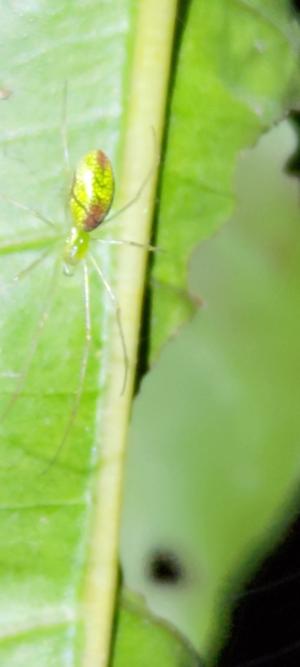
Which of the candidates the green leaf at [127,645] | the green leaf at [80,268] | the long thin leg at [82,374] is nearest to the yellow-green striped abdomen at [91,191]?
the green leaf at [80,268]

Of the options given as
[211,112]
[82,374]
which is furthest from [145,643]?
[211,112]

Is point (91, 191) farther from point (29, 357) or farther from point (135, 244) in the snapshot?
point (29, 357)

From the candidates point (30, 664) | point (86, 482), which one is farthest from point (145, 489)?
point (30, 664)

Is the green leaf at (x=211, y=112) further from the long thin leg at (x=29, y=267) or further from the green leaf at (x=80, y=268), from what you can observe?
the long thin leg at (x=29, y=267)

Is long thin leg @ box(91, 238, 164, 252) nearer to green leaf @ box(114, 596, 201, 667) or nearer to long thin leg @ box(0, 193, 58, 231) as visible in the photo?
long thin leg @ box(0, 193, 58, 231)

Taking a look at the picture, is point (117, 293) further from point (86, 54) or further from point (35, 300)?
point (86, 54)

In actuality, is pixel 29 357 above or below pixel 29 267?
below
